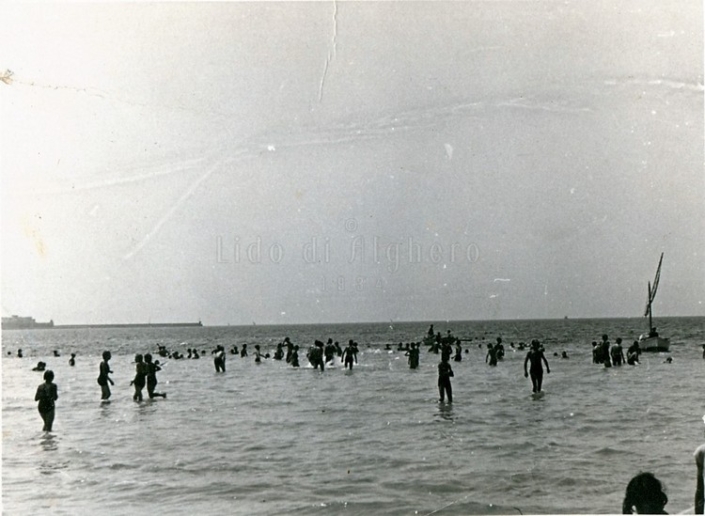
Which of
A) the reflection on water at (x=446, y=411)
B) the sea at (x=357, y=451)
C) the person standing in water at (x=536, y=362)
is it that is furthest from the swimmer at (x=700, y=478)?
the person standing in water at (x=536, y=362)

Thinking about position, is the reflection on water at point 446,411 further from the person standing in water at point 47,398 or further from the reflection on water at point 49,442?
the person standing in water at point 47,398

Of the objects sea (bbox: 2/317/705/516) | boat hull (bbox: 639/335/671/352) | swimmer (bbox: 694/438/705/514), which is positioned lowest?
sea (bbox: 2/317/705/516)

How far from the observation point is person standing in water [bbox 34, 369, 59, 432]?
15344mm

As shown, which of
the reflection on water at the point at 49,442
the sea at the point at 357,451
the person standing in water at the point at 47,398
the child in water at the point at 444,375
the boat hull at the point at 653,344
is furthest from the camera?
the boat hull at the point at 653,344

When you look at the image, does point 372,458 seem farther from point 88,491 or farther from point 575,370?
point 575,370

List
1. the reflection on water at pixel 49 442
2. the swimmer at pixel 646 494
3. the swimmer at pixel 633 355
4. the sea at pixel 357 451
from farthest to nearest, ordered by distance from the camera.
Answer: the swimmer at pixel 633 355 → the reflection on water at pixel 49 442 → the sea at pixel 357 451 → the swimmer at pixel 646 494

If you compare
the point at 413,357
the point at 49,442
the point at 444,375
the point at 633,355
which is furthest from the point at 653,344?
the point at 49,442

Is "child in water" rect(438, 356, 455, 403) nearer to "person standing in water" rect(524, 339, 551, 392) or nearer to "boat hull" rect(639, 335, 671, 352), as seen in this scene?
"person standing in water" rect(524, 339, 551, 392)

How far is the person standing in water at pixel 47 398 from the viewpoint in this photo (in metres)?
15.3

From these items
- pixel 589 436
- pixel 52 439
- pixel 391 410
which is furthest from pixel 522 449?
pixel 52 439

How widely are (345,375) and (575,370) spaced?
11418 mm

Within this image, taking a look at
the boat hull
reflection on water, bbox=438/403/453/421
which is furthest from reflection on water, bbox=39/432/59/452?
the boat hull

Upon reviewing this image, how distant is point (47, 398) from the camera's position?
1572cm

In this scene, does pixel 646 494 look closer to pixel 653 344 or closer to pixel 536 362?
pixel 536 362
